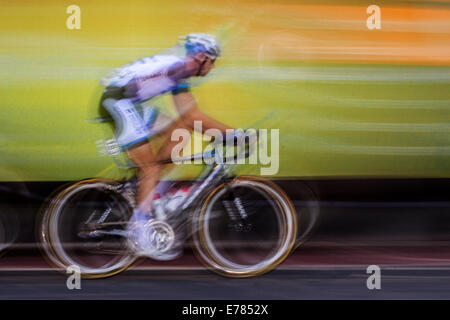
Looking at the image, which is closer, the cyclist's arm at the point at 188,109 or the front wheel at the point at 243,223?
the front wheel at the point at 243,223

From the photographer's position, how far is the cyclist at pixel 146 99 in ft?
16.1

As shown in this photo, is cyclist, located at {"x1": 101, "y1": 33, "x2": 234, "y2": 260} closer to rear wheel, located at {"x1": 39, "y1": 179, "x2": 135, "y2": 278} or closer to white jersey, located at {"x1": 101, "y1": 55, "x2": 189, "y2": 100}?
white jersey, located at {"x1": 101, "y1": 55, "x2": 189, "y2": 100}

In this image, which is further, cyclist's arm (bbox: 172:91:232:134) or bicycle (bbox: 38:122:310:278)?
cyclist's arm (bbox: 172:91:232:134)

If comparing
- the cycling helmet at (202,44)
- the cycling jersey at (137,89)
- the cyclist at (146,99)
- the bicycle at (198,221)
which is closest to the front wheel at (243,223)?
the bicycle at (198,221)

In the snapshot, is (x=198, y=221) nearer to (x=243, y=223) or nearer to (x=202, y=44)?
(x=243, y=223)

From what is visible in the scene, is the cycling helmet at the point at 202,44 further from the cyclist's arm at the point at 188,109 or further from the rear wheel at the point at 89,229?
the rear wheel at the point at 89,229

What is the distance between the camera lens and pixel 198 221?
5.01m

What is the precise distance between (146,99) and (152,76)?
189 millimetres

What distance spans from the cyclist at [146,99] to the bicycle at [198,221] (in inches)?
4.8

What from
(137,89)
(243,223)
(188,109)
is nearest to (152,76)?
(137,89)


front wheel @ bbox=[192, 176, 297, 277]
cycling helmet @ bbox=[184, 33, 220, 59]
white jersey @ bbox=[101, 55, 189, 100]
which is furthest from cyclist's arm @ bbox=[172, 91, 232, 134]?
front wheel @ bbox=[192, 176, 297, 277]

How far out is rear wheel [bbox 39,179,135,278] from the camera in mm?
4996

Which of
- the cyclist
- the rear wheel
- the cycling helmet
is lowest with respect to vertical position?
the rear wheel
